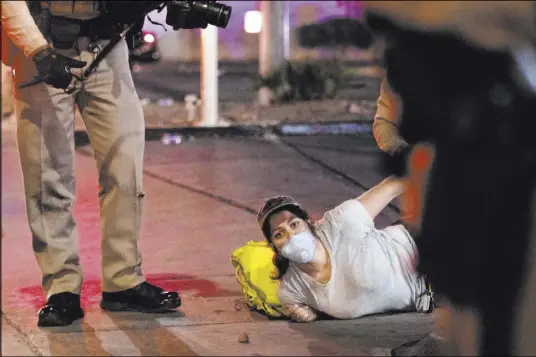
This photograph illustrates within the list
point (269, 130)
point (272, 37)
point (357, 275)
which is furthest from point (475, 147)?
point (272, 37)

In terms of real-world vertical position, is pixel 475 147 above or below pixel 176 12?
below

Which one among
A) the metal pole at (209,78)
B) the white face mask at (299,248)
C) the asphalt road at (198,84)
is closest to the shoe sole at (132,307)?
the white face mask at (299,248)

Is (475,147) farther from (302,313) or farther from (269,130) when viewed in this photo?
(269,130)

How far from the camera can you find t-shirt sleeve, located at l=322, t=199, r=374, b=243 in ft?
14.7

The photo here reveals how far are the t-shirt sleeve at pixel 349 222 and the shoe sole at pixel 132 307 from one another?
2.61ft

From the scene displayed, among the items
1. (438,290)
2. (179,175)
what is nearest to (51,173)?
(438,290)

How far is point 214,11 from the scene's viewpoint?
4.61 metres

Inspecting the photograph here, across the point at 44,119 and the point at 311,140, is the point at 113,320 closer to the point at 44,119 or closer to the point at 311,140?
the point at 44,119

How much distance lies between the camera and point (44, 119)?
445 centimetres

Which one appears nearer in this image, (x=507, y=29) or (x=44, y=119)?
(x=507, y=29)

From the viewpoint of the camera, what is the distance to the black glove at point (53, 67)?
4125 millimetres

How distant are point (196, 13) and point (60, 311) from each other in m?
1.42

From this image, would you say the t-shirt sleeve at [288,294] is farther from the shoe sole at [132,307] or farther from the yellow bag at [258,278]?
the shoe sole at [132,307]

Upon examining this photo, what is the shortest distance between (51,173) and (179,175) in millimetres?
3804
